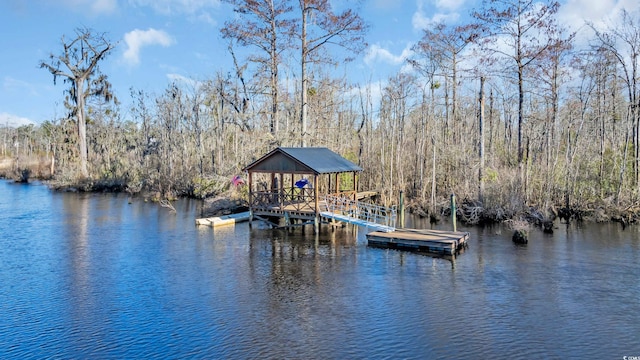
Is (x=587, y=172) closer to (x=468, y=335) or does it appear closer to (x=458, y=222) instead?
(x=458, y=222)

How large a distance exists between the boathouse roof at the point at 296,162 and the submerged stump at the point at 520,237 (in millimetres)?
8182

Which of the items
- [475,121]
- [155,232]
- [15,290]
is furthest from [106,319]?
[475,121]

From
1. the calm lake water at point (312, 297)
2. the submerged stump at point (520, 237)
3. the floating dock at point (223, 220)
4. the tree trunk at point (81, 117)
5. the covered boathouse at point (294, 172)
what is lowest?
the calm lake water at point (312, 297)

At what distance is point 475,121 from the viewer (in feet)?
132

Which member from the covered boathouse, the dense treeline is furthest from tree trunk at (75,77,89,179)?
the covered boathouse

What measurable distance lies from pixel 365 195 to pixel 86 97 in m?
30.0

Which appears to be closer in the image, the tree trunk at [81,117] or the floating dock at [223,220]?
the floating dock at [223,220]

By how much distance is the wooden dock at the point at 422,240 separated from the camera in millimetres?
18469

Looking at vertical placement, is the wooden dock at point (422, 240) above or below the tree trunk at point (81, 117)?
below

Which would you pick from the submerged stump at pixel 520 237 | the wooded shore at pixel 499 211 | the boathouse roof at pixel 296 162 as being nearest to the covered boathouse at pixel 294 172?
the boathouse roof at pixel 296 162

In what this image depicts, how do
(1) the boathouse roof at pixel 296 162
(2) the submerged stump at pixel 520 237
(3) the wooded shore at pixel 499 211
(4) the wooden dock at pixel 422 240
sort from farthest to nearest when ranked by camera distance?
(3) the wooded shore at pixel 499 211
(1) the boathouse roof at pixel 296 162
(2) the submerged stump at pixel 520 237
(4) the wooden dock at pixel 422 240

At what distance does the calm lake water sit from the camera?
10336 millimetres

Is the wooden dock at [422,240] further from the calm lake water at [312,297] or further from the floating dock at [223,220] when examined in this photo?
the floating dock at [223,220]

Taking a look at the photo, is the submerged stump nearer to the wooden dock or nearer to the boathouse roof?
the wooden dock
